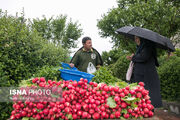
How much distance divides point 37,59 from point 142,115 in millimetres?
2690

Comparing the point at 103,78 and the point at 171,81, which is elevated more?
the point at 103,78

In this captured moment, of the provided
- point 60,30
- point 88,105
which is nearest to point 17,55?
point 88,105

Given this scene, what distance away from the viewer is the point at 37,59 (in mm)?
3857

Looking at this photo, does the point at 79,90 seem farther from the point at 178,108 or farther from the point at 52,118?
the point at 178,108

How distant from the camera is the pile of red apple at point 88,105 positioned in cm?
195

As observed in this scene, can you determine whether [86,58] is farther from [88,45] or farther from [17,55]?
[17,55]

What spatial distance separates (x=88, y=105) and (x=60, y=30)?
26485 mm

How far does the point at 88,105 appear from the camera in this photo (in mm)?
2000

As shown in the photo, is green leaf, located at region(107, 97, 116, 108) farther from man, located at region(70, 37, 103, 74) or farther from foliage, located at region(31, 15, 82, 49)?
foliage, located at region(31, 15, 82, 49)

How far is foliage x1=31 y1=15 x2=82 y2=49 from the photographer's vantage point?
1031 inches

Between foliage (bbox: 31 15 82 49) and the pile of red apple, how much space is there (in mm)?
24968

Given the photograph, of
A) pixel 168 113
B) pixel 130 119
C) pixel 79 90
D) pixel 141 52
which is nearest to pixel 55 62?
pixel 141 52

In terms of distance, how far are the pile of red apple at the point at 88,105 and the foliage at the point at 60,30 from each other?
81.9 ft

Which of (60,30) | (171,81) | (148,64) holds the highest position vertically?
(60,30)
